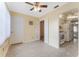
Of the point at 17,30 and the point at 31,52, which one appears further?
the point at 31,52

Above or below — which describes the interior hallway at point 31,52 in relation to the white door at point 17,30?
below

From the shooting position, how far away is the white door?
5.74 feet

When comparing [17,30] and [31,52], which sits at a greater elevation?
[17,30]

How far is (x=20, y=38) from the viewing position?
1.91 meters

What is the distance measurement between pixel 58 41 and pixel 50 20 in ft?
3.34

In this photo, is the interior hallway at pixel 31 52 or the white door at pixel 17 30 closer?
the white door at pixel 17 30

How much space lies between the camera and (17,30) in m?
1.79

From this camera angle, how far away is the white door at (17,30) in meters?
1.75

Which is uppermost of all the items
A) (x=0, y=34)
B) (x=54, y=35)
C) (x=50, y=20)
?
(x=50, y=20)

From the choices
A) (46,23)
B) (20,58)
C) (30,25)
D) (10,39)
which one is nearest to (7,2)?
(10,39)

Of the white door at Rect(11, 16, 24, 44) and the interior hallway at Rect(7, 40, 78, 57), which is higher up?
the white door at Rect(11, 16, 24, 44)

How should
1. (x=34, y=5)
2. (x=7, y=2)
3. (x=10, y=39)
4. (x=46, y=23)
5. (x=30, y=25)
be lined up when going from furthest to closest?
(x=46, y=23)
(x=30, y=25)
(x=10, y=39)
(x=34, y=5)
(x=7, y=2)

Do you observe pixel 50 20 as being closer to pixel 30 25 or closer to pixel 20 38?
pixel 30 25

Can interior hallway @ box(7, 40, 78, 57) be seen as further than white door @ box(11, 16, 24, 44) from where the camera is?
Yes
